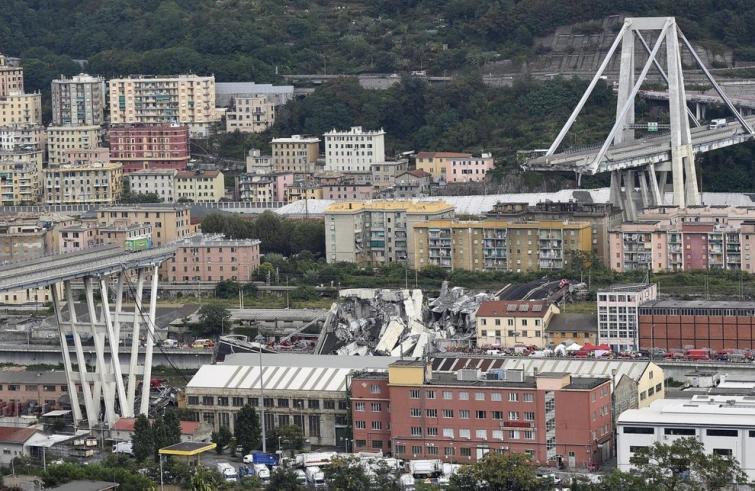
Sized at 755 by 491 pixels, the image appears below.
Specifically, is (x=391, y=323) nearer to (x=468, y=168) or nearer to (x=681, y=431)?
(x=681, y=431)

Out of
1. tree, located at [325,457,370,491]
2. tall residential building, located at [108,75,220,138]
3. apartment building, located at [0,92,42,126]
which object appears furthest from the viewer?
apartment building, located at [0,92,42,126]

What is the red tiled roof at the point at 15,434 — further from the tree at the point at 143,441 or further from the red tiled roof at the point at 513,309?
the red tiled roof at the point at 513,309

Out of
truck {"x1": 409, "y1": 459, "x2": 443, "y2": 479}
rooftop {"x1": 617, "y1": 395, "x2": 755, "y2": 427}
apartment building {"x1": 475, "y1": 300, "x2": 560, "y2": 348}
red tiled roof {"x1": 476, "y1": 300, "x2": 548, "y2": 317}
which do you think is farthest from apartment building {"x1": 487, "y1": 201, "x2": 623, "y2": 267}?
truck {"x1": 409, "y1": 459, "x2": 443, "y2": 479}

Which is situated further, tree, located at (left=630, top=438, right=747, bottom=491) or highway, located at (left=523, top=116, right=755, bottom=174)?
highway, located at (left=523, top=116, right=755, bottom=174)

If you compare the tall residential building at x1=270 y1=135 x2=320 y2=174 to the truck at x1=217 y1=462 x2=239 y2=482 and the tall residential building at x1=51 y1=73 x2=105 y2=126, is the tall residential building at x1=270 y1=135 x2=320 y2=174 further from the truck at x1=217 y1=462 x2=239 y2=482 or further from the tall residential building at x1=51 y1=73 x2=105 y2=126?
the truck at x1=217 y1=462 x2=239 y2=482

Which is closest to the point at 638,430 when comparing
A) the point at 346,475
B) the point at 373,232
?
the point at 346,475

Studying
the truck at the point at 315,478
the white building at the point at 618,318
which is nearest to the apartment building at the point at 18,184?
the white building at the point at 618,318

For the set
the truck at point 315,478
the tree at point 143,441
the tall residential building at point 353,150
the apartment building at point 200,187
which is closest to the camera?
the truck at point 315,478

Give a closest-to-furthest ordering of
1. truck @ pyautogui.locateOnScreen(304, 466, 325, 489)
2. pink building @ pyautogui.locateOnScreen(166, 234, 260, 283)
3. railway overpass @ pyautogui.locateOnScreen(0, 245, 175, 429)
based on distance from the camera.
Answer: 1. truck @ pyautogui.locateOnScreen(304, 466, 325, 489)
2. railway overpass @ pyautogui.locateOnScreen(0, 245, 175, 429)
3. pink building @ pyautogui.locateOnScreen(166, 234, 260, 283)
